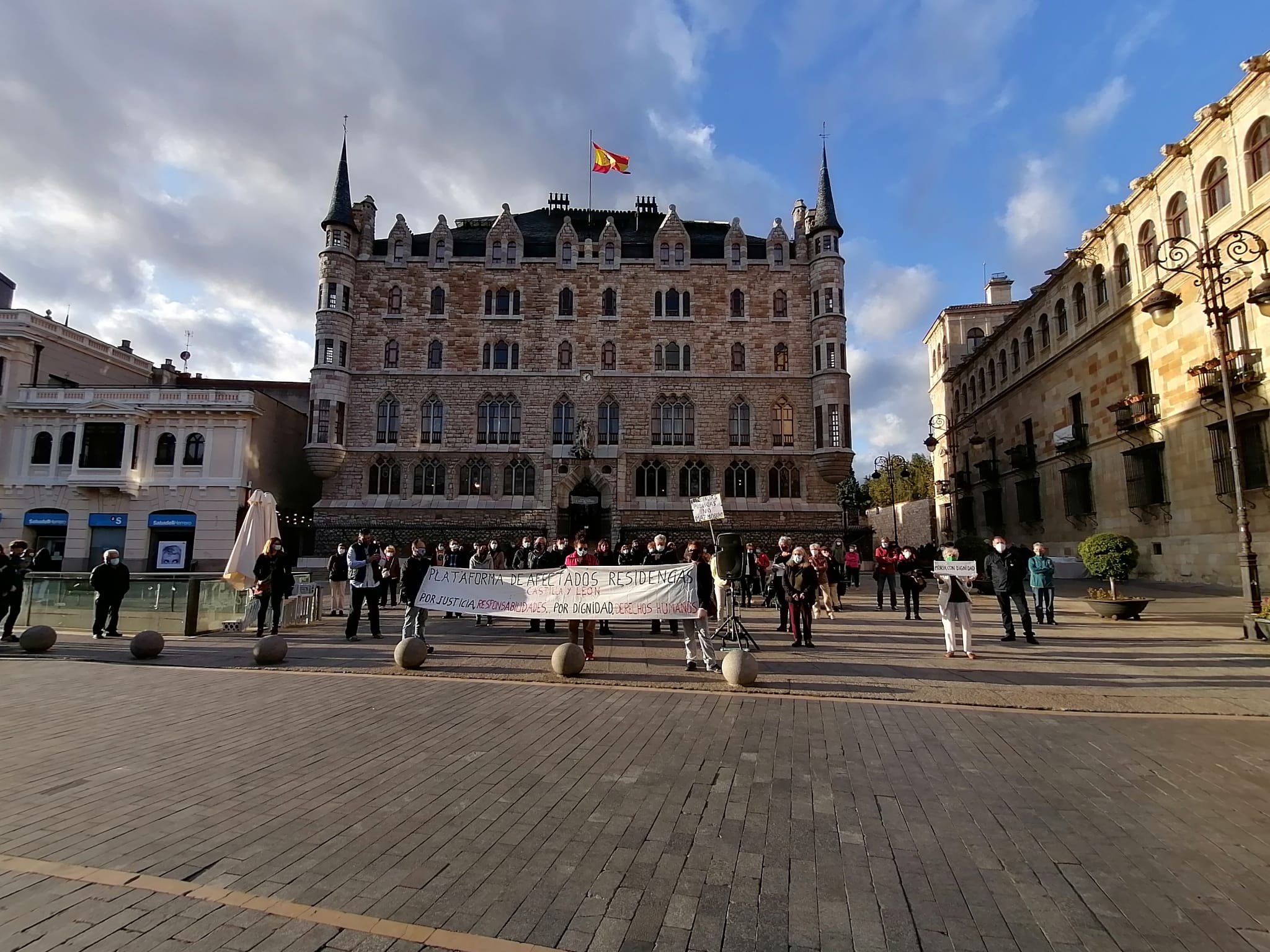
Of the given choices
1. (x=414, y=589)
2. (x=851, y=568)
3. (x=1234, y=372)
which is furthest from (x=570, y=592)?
(x=1234, y=372)

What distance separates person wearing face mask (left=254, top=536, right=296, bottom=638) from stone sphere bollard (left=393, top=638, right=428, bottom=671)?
5.44 meters

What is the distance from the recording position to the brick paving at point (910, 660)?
8383 mm

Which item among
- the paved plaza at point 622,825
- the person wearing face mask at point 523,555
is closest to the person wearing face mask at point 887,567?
the person wearing face mask at point 523,555

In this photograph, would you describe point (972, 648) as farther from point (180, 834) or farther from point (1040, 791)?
point (180, 834)

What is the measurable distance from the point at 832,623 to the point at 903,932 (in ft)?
43.6

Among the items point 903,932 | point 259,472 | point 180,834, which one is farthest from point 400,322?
point 903,932

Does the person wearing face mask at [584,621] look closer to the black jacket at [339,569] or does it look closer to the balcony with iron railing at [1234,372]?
the black jacket at [339,569]

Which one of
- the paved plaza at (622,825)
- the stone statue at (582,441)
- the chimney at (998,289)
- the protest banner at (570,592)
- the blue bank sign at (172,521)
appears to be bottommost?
the paved plaza at (622,825)

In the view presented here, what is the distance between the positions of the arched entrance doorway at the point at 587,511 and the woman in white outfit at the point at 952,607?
27.0m

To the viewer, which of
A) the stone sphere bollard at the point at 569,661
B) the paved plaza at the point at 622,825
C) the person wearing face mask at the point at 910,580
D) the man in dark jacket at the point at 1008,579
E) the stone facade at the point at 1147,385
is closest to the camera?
the paved plaza at the point at 622,825

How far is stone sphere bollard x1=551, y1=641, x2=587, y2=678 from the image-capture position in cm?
943

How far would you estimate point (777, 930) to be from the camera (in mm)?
3115

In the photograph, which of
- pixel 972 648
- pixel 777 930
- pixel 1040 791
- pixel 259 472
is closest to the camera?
pixel 777 930

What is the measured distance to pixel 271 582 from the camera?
544 inches
